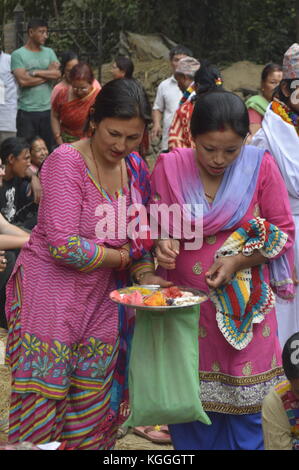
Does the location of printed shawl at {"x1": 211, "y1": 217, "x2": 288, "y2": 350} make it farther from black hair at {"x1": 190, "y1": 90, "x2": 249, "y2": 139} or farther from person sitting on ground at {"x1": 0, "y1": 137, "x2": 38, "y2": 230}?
person sitting on ground at {"x1": 0, "y1": 137, "x2": 38, "y2": 230}

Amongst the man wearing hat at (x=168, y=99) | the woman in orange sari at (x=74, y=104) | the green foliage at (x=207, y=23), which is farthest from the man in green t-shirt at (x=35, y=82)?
the green foliage at (x=207, y=23)

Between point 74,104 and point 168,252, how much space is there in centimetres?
582

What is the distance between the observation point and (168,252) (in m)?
3.44

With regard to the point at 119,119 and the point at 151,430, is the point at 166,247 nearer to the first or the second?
the point at 119,119

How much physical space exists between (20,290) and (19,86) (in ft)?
21.7

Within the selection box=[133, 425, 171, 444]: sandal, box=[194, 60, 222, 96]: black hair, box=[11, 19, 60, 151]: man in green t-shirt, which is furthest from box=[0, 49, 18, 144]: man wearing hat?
box=[133, 425, 171, 444]: sandal

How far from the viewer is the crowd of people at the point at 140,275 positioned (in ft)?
11.1

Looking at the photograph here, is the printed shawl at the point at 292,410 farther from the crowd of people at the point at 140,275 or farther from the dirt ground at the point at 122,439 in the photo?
the dirt ground at the point at 122,439

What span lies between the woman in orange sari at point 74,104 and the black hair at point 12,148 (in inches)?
61.4

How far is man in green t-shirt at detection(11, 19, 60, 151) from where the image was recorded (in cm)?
977

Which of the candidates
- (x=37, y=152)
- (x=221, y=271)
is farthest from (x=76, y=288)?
(x=37, y=152)

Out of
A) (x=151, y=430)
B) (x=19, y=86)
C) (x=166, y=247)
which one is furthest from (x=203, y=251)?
(x=19, y=86)

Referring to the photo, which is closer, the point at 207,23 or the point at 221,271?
the point at 221,271
